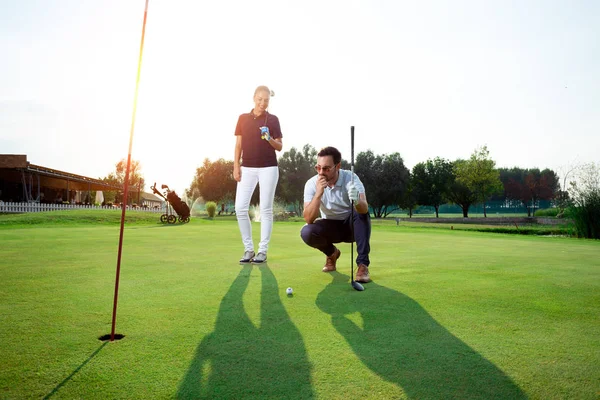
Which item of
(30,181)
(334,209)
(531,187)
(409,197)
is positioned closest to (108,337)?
(334,209)

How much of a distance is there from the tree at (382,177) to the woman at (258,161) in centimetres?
4851

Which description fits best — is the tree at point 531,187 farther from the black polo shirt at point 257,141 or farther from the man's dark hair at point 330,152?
the man's dark hair at point 330,152

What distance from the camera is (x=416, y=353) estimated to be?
2121 mm

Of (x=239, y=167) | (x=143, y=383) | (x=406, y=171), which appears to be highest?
(x=406, y=171)

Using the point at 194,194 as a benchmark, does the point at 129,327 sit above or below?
below

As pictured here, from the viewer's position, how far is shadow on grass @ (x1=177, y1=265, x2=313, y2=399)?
1.68 m

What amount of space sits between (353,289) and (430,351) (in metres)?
1.73

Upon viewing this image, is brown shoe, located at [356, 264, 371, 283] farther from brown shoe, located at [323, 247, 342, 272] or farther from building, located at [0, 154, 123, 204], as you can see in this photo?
building, located at [0, 154, 123, 204]

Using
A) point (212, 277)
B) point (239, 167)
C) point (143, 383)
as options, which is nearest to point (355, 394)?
point (143, 383)

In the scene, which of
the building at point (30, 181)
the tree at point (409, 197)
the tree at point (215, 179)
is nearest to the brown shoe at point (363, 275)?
the building at point (30, 181)

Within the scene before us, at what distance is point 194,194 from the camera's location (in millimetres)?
62844

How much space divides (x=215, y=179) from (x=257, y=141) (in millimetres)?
51862

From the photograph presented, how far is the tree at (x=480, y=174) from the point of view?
52.3 metres

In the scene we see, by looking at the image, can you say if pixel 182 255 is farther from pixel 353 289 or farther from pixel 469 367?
pixel 469 367
